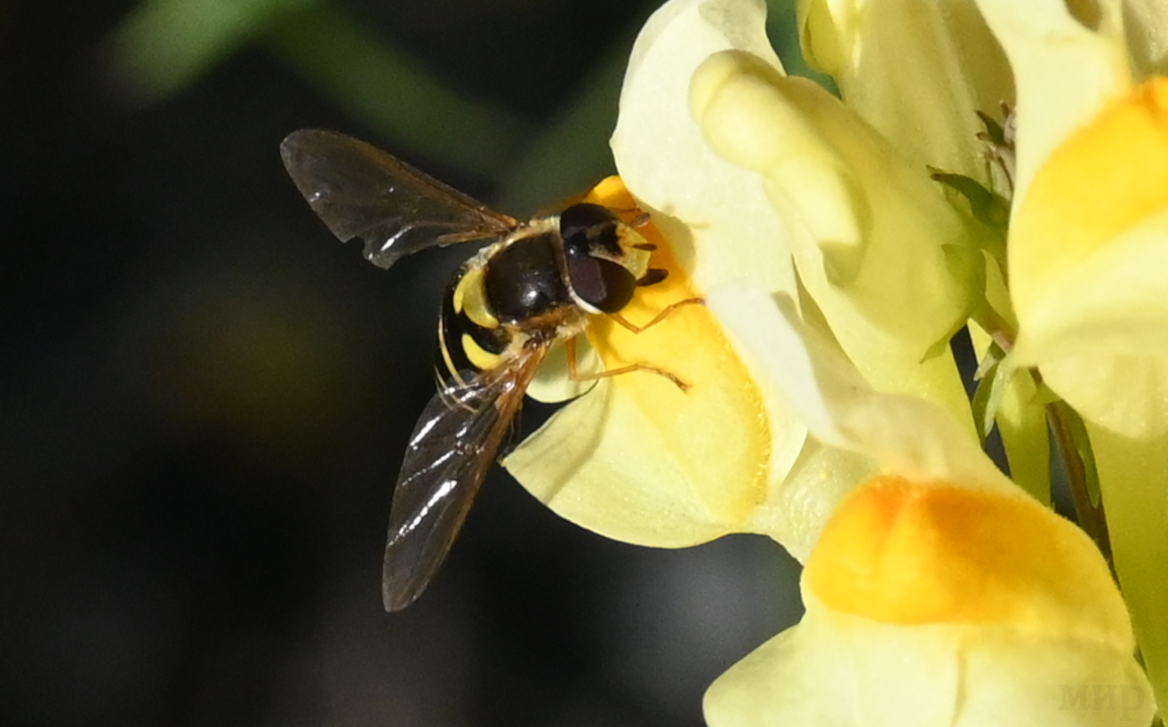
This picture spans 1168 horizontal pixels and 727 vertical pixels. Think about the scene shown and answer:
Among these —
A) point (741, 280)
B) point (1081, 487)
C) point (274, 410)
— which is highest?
point (741, 280)

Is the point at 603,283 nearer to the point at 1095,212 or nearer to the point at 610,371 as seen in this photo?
the point at 610,371

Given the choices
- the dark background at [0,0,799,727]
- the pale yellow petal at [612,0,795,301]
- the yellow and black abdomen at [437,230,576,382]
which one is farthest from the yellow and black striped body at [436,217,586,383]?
the dark background at [0,0,799,727]

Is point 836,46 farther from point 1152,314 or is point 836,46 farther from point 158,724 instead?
point 158,724

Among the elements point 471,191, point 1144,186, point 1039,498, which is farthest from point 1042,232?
point 471,191

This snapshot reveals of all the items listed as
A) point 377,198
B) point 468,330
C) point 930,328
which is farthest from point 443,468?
point 930,328

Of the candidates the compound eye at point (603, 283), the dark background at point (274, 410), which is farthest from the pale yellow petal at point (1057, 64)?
the dark background at point (274, 410)

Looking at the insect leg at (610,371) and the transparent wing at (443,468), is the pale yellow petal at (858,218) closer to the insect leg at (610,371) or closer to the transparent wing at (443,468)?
the insect leg at (610,371)

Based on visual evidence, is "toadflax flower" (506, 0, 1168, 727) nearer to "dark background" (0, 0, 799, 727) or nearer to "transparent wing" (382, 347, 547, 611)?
"transparent wing" (382, 347, 547, 611)
